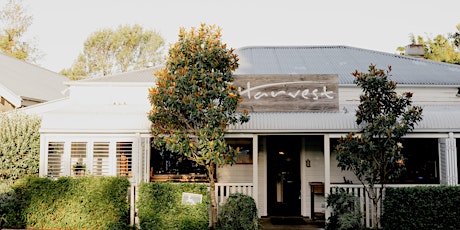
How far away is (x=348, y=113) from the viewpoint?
1177 cm

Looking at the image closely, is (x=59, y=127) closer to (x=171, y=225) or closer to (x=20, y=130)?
(x=20, y=130)

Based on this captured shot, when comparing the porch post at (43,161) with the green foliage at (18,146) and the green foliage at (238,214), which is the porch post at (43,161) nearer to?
the green foliage at (18,146)

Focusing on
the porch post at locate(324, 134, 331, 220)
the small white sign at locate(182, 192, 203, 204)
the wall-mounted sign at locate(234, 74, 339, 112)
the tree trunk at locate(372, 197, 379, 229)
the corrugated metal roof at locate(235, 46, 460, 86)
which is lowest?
the tree trunk at locate(372, 197, 379, 229)

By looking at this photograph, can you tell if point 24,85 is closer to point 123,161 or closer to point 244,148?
point 123,161

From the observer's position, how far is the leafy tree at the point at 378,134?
32.8 ft

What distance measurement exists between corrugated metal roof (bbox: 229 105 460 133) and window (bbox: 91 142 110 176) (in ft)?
11.5

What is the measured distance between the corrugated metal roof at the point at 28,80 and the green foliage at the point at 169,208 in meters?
9.57

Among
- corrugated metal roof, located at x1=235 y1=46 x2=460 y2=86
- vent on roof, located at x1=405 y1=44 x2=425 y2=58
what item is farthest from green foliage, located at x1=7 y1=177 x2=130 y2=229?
vent on roof, located at x1=405 y1=44 x2=425 y2=58

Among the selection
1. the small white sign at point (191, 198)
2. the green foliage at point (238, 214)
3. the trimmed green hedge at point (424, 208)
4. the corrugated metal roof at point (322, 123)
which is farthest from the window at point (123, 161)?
the trimmed green hedge at point (424, 208)

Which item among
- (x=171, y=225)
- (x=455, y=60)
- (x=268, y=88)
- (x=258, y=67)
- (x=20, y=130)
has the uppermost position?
(x=455, y=60)

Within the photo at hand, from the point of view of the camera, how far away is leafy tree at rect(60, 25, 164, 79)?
3997 centimetres

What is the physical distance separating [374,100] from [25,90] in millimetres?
14708

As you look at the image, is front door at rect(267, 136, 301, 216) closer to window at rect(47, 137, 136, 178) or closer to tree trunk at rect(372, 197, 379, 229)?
tree trunk at rect(372, 197, 379, 229)

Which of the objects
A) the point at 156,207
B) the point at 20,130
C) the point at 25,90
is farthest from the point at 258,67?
the point at 25,90
